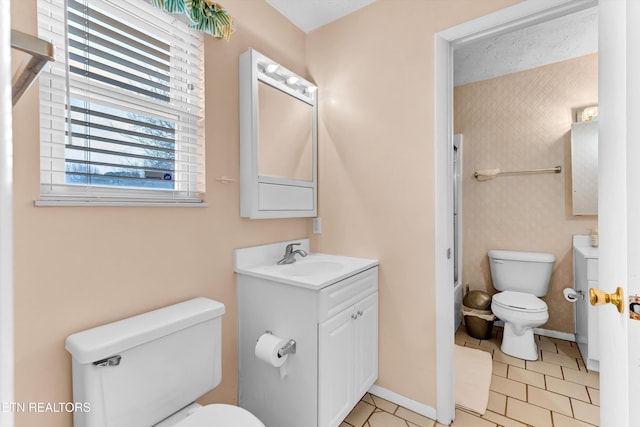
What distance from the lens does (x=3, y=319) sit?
0.28m

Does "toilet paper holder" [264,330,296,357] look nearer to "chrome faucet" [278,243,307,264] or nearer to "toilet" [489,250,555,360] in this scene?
"chrome faucet" [278,243,307,264]

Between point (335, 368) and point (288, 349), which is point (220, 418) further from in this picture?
point (335, 368)

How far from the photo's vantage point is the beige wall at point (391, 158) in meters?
1.64

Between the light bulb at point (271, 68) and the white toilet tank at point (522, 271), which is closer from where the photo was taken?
the light bulb at point (271, 68)

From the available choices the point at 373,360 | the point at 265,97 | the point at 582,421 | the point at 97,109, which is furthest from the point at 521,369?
the point at 97,109

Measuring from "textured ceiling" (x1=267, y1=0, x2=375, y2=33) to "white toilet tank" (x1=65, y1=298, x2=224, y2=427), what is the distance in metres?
1.84

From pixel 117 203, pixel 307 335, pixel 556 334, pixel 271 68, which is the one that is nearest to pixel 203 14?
pixel 271 68

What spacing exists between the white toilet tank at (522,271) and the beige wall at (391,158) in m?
1.43

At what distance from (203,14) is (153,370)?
1536 millimetres

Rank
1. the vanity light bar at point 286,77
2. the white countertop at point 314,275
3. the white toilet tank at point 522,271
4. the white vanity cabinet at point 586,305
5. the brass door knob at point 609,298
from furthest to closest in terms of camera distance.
→ the white toilet tank at point 522,271
the white vanity cabinet at point 586,305
the vanity light bar at point 286,77
the white countertop at point 314,275
the brass door knob at point 609,298

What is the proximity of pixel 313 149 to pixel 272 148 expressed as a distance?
0.35 metres

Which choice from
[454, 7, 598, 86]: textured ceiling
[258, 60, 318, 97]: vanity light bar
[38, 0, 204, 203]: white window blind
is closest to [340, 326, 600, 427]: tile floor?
[38, 0, 204, 203]: white window blind

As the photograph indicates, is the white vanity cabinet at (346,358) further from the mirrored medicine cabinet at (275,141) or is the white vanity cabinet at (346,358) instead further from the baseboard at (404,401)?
the mirrored medicine cabinet at (275,141)

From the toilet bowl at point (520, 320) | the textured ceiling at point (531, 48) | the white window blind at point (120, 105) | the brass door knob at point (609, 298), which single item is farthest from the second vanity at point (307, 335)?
the textured ceiling at point (531, 48)
